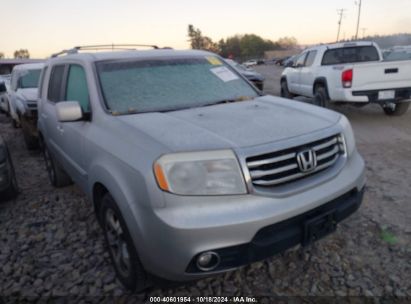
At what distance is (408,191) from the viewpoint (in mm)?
3980


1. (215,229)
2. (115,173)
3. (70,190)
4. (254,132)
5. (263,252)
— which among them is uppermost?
(254,132)

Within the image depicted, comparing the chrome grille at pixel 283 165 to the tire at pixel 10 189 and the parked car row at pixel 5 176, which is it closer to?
the parked car row at pixel 5 176

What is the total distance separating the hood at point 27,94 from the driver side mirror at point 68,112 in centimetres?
463

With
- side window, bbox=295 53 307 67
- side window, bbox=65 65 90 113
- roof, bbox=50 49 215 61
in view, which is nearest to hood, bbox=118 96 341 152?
side window, bbox=65 65 90 113

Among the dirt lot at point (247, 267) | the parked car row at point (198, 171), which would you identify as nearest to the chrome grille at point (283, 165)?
the parked car row at point (198, 171)

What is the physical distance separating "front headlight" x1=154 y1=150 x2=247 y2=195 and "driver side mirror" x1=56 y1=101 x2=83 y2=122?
1.13m

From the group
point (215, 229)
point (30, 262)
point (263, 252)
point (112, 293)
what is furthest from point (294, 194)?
point (30, 262)

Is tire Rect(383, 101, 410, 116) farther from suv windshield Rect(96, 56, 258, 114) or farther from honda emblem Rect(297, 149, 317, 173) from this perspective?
honda emblem Rect(297, 149, 317, 173)

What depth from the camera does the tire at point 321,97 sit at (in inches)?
324

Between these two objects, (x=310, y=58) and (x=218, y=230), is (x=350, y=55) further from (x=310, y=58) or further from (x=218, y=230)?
(x=218, y=230)

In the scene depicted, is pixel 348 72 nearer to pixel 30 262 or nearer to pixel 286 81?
pixel 286 81

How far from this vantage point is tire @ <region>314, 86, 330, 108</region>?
324 inches

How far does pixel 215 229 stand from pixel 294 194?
1.86 ft

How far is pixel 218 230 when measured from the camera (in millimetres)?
1873
